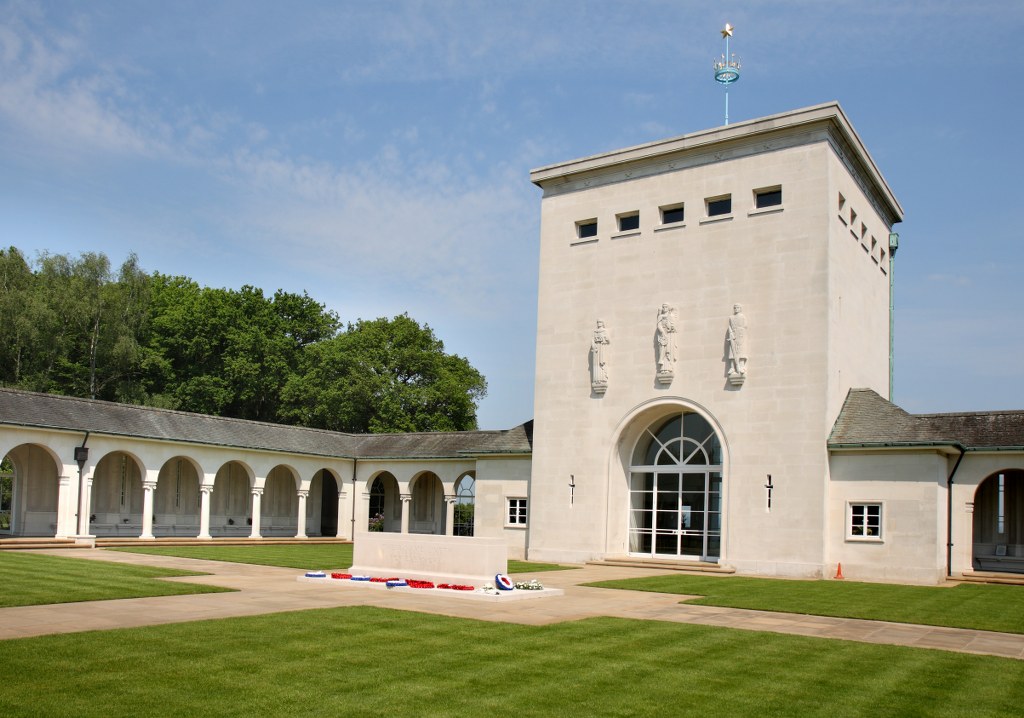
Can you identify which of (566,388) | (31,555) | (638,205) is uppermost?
(638,205)

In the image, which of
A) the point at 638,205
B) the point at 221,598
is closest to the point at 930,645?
Result: the point at 221,598

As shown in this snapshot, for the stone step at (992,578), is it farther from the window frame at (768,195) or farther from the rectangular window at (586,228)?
the rectangular window at (586,228)

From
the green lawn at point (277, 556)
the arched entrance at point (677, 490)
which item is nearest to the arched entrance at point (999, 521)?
the arched entrance at point (677, 490)

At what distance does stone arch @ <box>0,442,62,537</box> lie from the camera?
32.1 meters

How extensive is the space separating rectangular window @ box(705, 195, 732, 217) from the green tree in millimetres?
29087

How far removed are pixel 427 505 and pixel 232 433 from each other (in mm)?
11202

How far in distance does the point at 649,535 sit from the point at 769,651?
59.6 ft

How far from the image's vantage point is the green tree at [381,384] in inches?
2136

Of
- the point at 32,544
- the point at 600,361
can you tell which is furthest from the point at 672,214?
the point at 32,544

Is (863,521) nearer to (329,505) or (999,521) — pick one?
(999,521)

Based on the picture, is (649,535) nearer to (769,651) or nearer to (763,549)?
(763,549)

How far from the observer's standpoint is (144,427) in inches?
1318

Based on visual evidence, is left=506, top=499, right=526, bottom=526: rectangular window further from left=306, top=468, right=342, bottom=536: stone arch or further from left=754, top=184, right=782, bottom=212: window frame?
left=754, top=184, right=782, bottom=212: window frame

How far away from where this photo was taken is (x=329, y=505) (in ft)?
155
